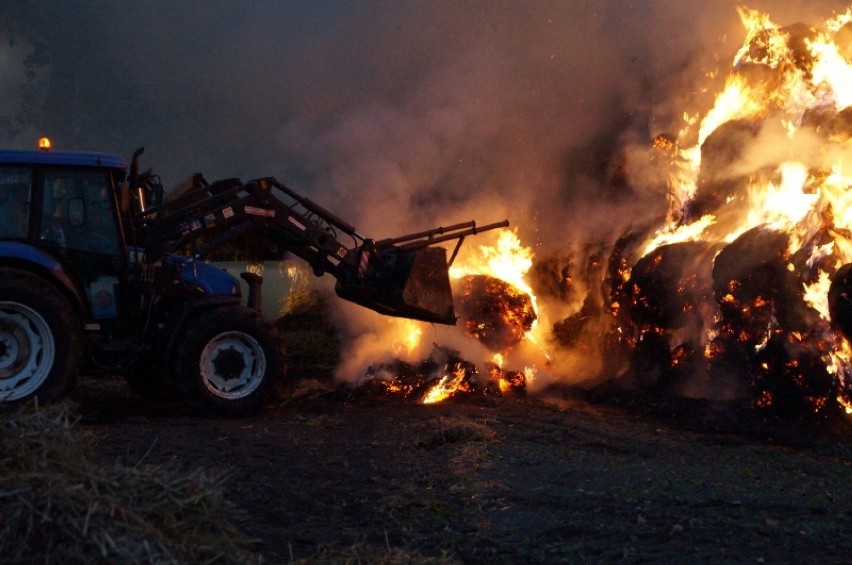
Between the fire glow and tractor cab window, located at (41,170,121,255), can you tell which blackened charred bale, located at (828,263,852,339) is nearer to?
the fire glow

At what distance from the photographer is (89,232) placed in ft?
31.6

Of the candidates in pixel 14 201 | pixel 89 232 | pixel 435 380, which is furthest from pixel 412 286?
pixel 14 201

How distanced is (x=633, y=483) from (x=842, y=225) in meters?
5.26

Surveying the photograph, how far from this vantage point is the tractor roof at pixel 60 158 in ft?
30.3

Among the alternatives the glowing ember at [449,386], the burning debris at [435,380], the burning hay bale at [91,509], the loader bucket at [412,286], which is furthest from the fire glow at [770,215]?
the burning hay bale at [91,509]

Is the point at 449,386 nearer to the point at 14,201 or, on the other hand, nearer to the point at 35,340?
the point at 35,340

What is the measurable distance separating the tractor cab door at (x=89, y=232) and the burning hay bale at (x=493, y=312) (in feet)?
16.7

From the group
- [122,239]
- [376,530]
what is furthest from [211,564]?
[122,239]

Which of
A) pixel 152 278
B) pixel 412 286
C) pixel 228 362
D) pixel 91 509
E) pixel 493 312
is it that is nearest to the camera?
pixel 91 509

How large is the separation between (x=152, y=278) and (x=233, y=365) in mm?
1288

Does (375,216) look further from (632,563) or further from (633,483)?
(632,563)

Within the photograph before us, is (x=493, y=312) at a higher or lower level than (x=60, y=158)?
lower

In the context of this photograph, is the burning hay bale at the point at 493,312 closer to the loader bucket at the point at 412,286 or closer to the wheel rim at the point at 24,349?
the loader bucket at the point at 412,286

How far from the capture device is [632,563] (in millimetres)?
5102
